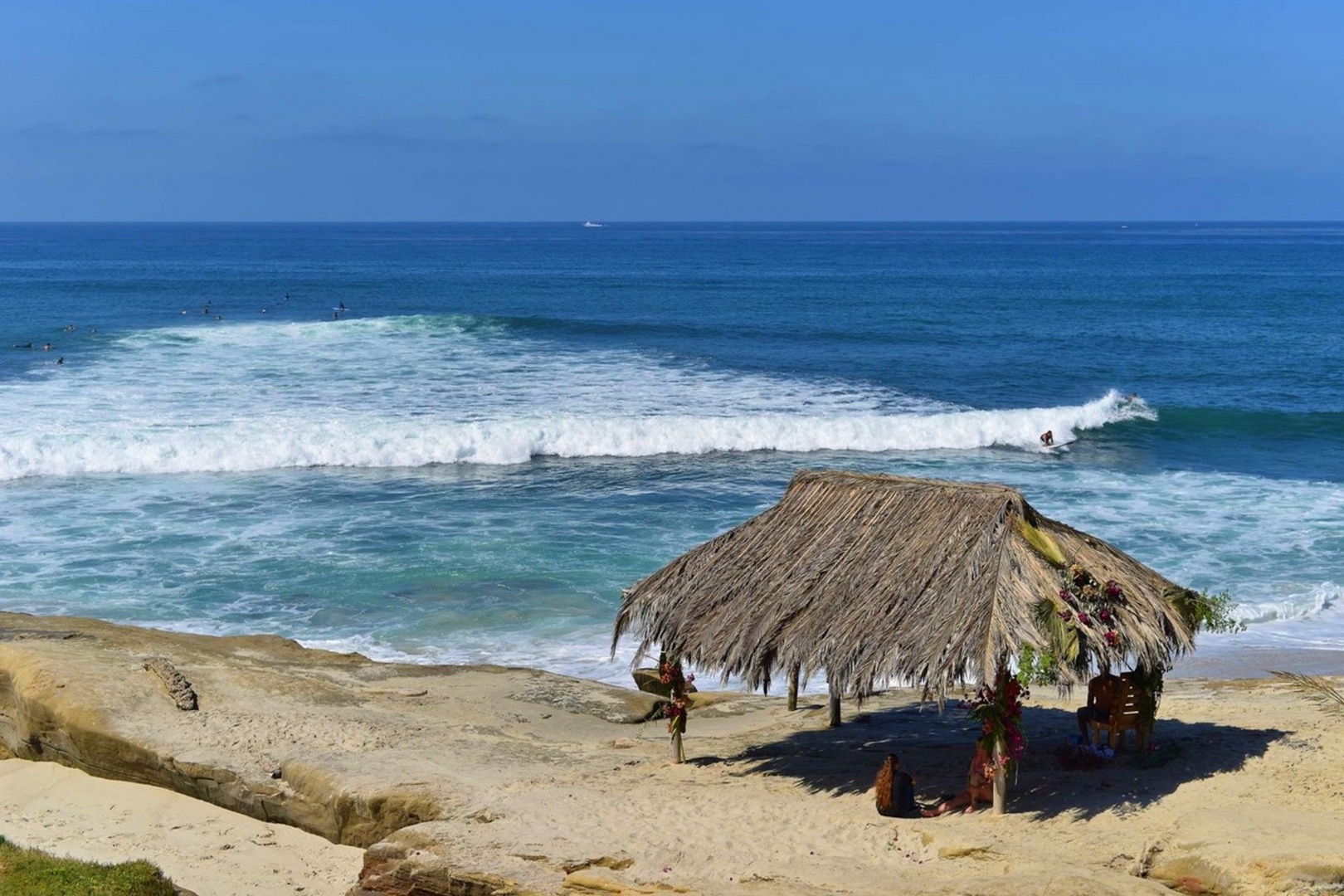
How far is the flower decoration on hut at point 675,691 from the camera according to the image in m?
11.3

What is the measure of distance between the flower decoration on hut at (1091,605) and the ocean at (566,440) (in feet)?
21.4

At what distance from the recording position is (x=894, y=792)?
10086 mm

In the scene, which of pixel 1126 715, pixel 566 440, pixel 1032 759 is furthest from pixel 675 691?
pixel 566 440

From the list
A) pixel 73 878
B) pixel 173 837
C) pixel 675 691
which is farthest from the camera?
pixel 675 691

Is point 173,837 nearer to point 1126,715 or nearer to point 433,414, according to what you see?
point 1126,715

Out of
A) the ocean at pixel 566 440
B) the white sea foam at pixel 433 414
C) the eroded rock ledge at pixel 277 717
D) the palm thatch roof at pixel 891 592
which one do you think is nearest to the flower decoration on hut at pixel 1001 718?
the palm thatch roof at pixel 891 592

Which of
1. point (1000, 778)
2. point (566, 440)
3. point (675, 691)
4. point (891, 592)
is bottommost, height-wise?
point (1000, 778)

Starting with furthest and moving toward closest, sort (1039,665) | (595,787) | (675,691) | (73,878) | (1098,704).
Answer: (675,691) → (1098,704) → (595,787) → (1039,665) → (73,878)

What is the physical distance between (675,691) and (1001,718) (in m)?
2.87

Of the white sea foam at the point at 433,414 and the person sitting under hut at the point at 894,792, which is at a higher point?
the white sea foam at the point at 433,414

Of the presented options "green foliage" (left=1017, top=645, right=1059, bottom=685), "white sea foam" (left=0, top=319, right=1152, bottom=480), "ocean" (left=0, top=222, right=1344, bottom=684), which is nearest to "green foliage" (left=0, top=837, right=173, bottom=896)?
"green foliage" (left=1017, top=645, right=1059, bottom=685)

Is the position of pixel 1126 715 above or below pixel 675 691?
above

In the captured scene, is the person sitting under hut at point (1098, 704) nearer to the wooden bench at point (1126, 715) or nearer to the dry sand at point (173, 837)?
the wooden bench at point (1126, 715)

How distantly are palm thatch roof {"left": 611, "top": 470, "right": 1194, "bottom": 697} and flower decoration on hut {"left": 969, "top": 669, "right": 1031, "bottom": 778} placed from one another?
0.28 meters
